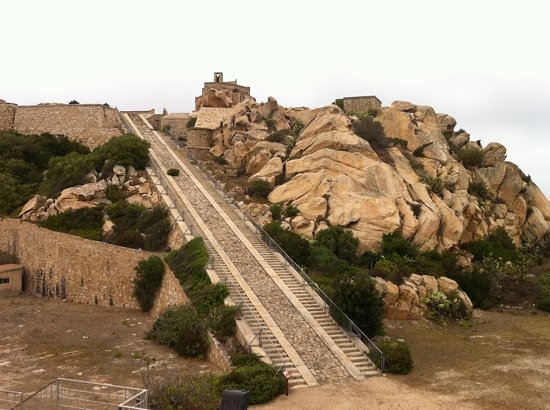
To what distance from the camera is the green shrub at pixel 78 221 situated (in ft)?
111

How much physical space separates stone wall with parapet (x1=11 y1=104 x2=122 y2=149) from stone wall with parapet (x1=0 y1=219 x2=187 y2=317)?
53.4 feet

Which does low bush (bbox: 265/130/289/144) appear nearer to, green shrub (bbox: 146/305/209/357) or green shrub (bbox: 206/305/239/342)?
green shrub (bbox: 146/305/209/357)

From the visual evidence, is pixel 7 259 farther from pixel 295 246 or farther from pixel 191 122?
pixel 191 122

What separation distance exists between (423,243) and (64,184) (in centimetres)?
2410

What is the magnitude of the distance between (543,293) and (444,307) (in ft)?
25.1

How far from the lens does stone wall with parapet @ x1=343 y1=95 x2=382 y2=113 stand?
5234 centimetres

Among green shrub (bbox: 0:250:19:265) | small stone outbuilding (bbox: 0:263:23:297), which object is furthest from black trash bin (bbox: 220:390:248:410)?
green shrub (bbox: 0:250:19:265)

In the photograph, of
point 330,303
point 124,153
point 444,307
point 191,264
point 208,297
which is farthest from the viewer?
point 124,153

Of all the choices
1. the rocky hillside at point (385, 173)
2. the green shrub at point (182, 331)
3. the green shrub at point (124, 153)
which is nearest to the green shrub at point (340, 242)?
the rocky hillside at point (385, 173)

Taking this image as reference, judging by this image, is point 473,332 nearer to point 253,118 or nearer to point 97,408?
point 97,408

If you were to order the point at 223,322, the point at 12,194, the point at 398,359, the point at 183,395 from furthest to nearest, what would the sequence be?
the point at 12,194 → the point at 223,322 → the point at 398,359 → the point at 183,395

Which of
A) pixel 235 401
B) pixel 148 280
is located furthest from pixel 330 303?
pixel 235 401

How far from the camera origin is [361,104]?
52750mm

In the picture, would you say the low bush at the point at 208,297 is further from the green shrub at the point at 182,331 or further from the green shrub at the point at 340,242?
the green shrub at the point at 340,242
